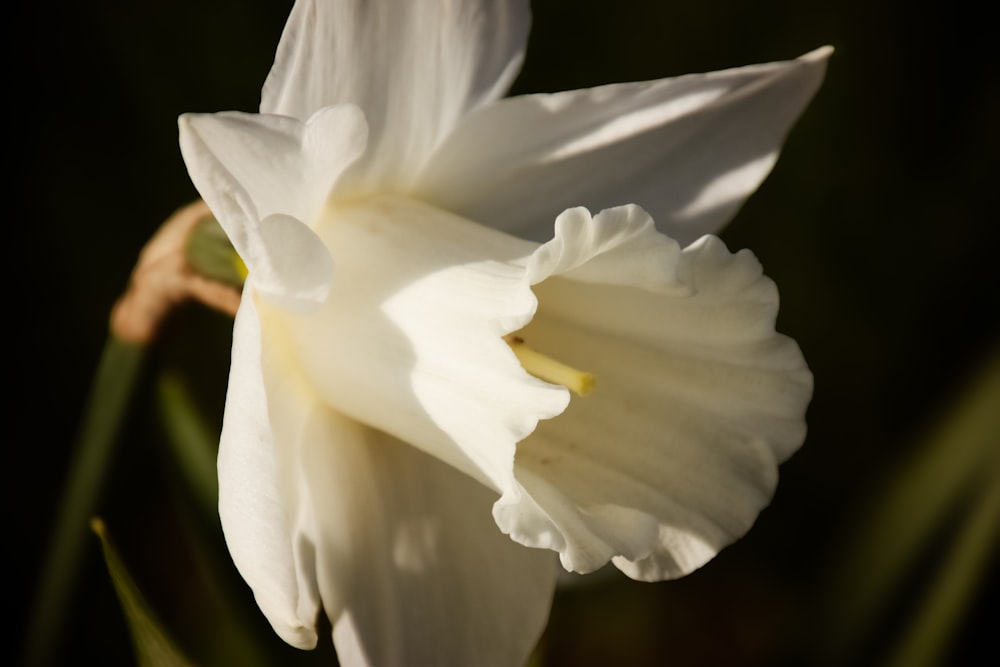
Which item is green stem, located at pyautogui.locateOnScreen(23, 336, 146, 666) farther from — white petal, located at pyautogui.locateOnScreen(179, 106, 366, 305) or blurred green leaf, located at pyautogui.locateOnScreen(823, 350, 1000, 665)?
blurred green leaf, located at pyautogui.locateOnScreen(823, 350, 1000, 665)

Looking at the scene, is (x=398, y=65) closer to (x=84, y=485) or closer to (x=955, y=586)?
(x=84, y=485)

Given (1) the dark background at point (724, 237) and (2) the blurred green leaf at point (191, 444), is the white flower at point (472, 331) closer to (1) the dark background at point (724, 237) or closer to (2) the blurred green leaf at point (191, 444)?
(2) the blurred green leaf at point (191, 444)

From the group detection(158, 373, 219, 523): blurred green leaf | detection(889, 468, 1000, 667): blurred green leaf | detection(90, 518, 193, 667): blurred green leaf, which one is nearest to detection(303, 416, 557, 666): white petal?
detection(90, 518, 193, 667): blurred green leaf

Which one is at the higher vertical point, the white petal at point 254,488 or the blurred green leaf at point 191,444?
the white petal at point 254,488

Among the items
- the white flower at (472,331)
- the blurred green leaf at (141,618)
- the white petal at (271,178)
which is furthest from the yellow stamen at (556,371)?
the blurred green leaf at (141,618)

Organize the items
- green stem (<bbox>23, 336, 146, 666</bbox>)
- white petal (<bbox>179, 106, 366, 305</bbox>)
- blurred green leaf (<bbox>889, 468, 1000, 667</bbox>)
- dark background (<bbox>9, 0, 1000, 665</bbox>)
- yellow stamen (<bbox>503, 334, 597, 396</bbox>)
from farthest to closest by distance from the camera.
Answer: dark background (<bbox>9, 0, 1000, 665</bbox>) → blurred green leaf (<bbox>889, 468, 1000, 667</bbox>) → green stem (<bbox>23, 336, 146, 666</bbox>) → yellow stamen (<bbox>503, 334, 597, 396</bbox>) → white petal (<bbox>179, 106, 366, 305</bbox>)

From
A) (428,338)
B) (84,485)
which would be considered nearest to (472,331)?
(428,338)
